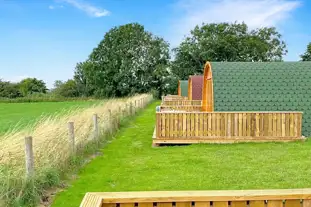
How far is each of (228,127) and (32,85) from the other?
71.2 meters

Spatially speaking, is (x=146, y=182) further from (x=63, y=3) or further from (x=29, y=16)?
(x=29, y=16)

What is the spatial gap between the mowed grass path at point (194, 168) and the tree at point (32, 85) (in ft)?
223

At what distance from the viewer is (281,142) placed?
1049 cm

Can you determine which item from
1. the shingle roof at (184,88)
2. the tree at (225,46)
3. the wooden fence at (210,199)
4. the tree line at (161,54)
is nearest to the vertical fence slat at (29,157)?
the wooden fence at (210,199)

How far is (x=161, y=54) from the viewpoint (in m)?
50.0

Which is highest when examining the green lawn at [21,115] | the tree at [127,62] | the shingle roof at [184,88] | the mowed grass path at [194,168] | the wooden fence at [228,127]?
the tree at [127,62]

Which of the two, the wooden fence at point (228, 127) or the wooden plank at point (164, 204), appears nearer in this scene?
the wooden plank at point (164, 204)

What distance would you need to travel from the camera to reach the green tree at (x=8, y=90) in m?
64.0

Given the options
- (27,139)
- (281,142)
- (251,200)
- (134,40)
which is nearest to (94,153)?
(27,139)

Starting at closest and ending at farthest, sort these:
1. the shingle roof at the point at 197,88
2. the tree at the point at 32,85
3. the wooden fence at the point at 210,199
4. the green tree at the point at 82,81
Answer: the wooden fence at the point at 210,199 < the shingle roof at the point at 197,88 < the green tree at the point at 82,81 < the tree at the point at 32,85

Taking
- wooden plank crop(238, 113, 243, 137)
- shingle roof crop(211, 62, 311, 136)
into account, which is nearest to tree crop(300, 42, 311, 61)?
shingle roof crop(211, 62, 311, 136)

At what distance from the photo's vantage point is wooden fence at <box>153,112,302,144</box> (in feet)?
34.8

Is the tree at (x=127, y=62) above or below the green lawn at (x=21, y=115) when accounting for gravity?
above

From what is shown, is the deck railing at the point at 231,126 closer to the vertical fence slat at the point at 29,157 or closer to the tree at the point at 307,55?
the vertical fence slat at the point at 29,157
